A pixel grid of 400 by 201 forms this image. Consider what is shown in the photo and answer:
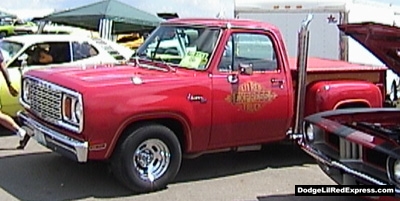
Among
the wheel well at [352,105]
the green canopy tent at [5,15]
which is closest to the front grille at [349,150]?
the wheel well at [352,105]

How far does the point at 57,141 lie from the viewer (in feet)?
19.5

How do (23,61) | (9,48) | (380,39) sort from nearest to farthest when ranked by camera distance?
1. (380,39)
2. (23,61)
3. (9,48)

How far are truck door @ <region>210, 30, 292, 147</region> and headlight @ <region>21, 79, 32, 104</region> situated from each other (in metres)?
2.14

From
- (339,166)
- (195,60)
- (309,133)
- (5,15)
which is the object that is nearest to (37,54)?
(195,60)

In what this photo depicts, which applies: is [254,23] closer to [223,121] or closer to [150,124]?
[223,121]

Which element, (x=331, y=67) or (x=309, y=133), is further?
(x=331, y=67)

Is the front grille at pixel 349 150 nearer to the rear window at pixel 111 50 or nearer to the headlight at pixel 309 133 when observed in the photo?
the headlight at pixel 309 133

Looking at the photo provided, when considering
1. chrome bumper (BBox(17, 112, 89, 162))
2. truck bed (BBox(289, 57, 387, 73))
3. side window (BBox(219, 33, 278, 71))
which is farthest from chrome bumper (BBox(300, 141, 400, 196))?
chrome bumper (BBox(17, 112, 89, 162))

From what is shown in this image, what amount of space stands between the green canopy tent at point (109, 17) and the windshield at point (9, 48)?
622 centimetres

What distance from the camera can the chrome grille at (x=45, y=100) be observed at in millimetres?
5965

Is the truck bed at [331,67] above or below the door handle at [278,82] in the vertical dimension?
above

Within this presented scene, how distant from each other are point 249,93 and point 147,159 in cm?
141

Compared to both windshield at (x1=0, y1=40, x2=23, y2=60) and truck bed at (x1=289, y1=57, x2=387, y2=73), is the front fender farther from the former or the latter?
windshield at (x1=0, y1=40, x2=23, y2=60)

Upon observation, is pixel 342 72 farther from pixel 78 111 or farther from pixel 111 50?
pixel 111 50
